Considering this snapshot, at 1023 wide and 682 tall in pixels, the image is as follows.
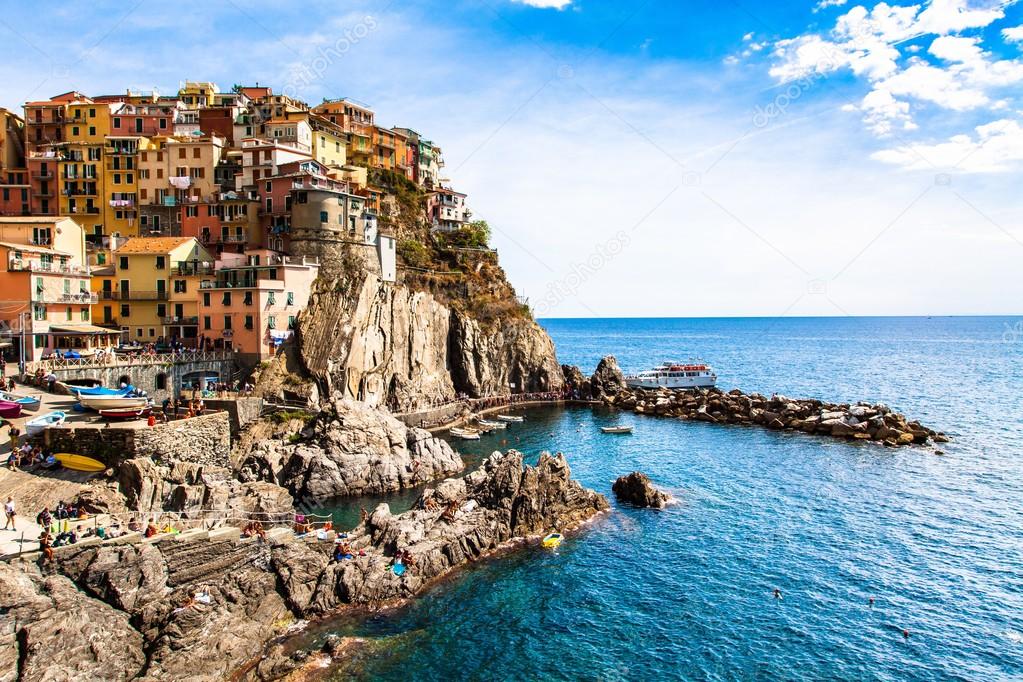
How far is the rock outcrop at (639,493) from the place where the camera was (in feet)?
174

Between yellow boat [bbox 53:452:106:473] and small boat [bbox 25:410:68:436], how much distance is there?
2.68m

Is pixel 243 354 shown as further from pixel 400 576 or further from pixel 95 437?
pixel 400 576

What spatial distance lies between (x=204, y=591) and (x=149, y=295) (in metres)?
46.7

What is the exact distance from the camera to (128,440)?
45750mm

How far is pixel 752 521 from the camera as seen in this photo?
50.0 meters

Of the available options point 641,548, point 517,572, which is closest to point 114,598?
point 517,572

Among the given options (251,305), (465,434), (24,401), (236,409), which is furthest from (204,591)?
(465,434)

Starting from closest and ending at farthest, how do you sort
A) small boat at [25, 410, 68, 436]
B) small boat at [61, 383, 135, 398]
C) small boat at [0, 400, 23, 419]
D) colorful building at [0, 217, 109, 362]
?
small boat at [25, 410, 68, 436], small boat at [0, 400, 23, 419], small boat at [61, 383, 135, 398], colorful building at [0, 217, 109, 362]

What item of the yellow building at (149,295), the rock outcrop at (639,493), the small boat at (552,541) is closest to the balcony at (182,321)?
the yellow building at (149,295)

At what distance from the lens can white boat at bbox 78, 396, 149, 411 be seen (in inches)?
1852

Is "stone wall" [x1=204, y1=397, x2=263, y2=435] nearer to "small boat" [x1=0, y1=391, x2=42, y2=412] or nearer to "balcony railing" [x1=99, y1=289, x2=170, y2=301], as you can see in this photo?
"small boat" [x1=0, y1=391, x2=42, y2=412]

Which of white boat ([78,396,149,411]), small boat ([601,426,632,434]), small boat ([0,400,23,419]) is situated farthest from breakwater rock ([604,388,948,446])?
small boat ([0,400,23,419])

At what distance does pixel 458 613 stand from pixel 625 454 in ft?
127

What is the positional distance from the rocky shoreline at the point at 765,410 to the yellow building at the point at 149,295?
57.9 meters
